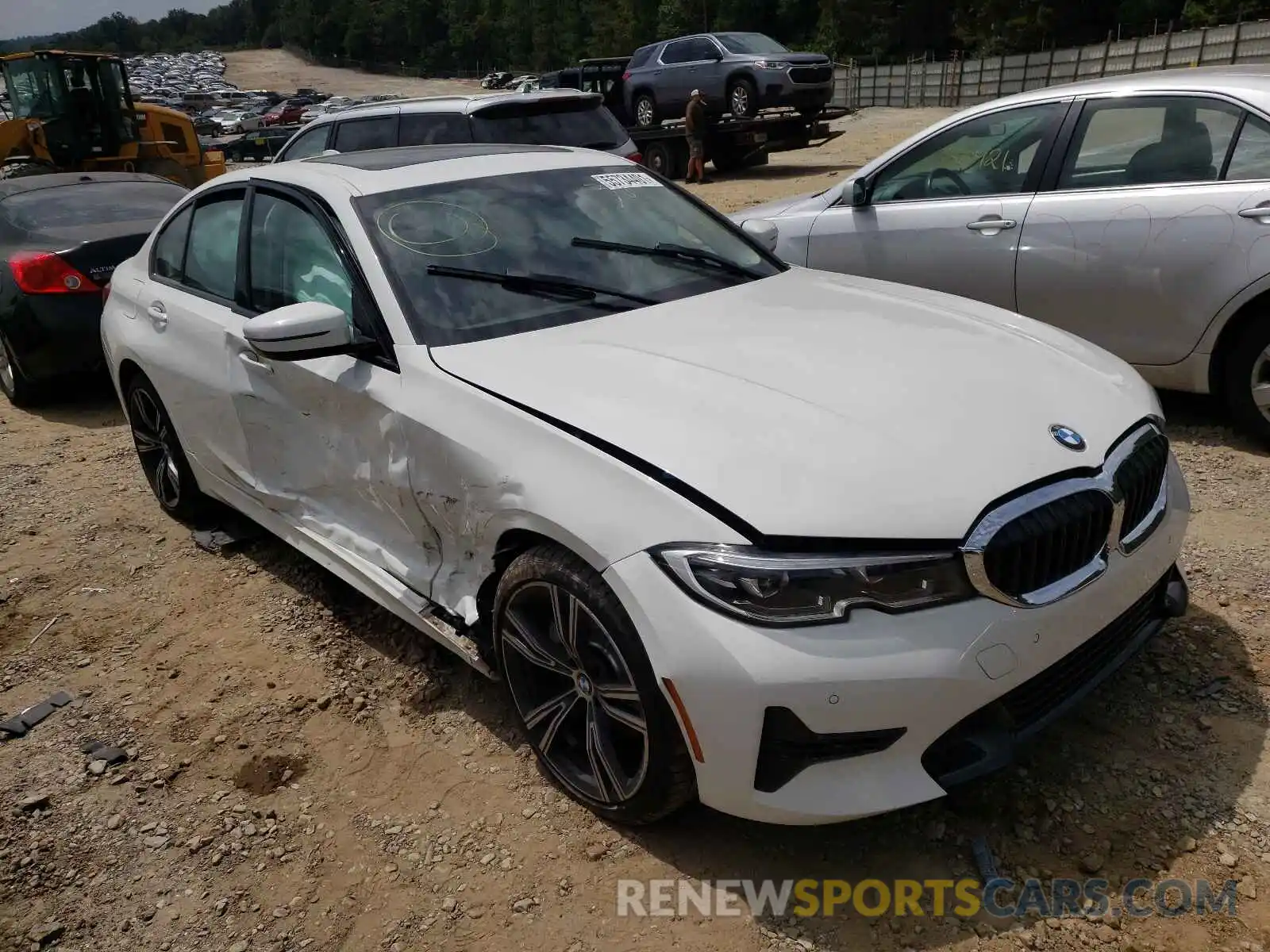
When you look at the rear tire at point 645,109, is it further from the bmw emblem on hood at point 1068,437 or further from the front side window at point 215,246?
the bmw emblem on hood at point 1068,437

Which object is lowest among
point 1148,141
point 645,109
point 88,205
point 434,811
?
point 434,811

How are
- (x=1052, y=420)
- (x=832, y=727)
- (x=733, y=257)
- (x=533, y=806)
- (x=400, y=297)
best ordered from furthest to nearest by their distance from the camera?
(x=733, y=257)
(x=400, y=297)
(x=533, y=806)
(x=1052, y=420)
(x=832, y=727)

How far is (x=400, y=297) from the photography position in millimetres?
3146

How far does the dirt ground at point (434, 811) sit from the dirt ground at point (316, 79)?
76.9m

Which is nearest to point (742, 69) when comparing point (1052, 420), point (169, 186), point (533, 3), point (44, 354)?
point (169, 186)

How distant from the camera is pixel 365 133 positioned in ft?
31.3

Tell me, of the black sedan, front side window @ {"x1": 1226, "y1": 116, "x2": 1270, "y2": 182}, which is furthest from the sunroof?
the black sedan

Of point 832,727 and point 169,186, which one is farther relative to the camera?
point 169,186

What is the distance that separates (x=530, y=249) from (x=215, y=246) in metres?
1.57

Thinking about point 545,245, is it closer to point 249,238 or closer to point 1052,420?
point 249,238

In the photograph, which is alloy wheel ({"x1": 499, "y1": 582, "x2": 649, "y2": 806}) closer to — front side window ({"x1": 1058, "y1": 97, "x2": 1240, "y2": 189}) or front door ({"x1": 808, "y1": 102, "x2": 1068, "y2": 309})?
front door ({"x1": 808, "y1": 102, "x2": 1068, "y2": 309})

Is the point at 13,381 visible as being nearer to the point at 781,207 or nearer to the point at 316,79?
the point at 781,207

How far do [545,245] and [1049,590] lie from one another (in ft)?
6.42

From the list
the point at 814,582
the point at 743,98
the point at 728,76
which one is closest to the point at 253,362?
the point at 814,582
